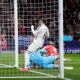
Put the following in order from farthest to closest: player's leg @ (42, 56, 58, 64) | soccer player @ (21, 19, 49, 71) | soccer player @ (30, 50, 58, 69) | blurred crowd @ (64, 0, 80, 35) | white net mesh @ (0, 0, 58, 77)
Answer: blurred crowd @ (64, 0, 80, 35) < player's leg @ (42, 56, 58, 64) < soccer player @ (30, 50, 58, 69) < soccer player @ (21, 19, 49, 71) < white net mesh @ (0, 0, 58, 77)

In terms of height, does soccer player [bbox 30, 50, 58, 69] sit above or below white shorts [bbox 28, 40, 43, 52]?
below

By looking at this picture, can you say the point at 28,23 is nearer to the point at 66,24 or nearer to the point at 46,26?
the point at 46,26

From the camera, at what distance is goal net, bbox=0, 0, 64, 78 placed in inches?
551

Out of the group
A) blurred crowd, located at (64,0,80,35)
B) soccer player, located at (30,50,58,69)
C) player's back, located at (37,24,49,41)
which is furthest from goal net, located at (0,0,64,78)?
blurred crowd, located at (64,0,80,35)

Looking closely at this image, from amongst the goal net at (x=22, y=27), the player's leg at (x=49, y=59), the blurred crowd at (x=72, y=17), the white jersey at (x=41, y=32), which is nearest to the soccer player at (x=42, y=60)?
the player's leg at (x=49, y=59)

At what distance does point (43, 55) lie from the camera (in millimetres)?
17859

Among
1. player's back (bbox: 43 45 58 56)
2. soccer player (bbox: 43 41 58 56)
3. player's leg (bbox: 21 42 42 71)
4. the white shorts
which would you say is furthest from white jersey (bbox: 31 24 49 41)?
player's back (bbox: 43 45 58 56)

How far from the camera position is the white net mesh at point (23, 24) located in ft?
46.6

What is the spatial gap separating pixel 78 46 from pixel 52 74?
1382 centimetres

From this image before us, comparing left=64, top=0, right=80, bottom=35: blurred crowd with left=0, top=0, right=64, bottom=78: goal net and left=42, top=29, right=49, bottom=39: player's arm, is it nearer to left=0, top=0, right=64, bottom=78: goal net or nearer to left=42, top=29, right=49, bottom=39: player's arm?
left=0, top=0, right=64, bottom=78: goal net

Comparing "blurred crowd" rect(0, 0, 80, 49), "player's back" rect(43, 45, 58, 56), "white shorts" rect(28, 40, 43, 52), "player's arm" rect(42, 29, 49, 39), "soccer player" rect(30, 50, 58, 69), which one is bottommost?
"soccer player" rect(30, 50, 58, 69)

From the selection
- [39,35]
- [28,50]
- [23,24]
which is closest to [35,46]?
[28,50]

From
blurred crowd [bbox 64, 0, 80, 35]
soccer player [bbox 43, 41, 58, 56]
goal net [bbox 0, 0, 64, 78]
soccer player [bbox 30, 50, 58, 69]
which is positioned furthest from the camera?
blurred crowd [bbox 64, 0, 80, 35]

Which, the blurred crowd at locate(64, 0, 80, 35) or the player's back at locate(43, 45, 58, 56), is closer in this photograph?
the player's back at locate(43, 45, 58, 56)
